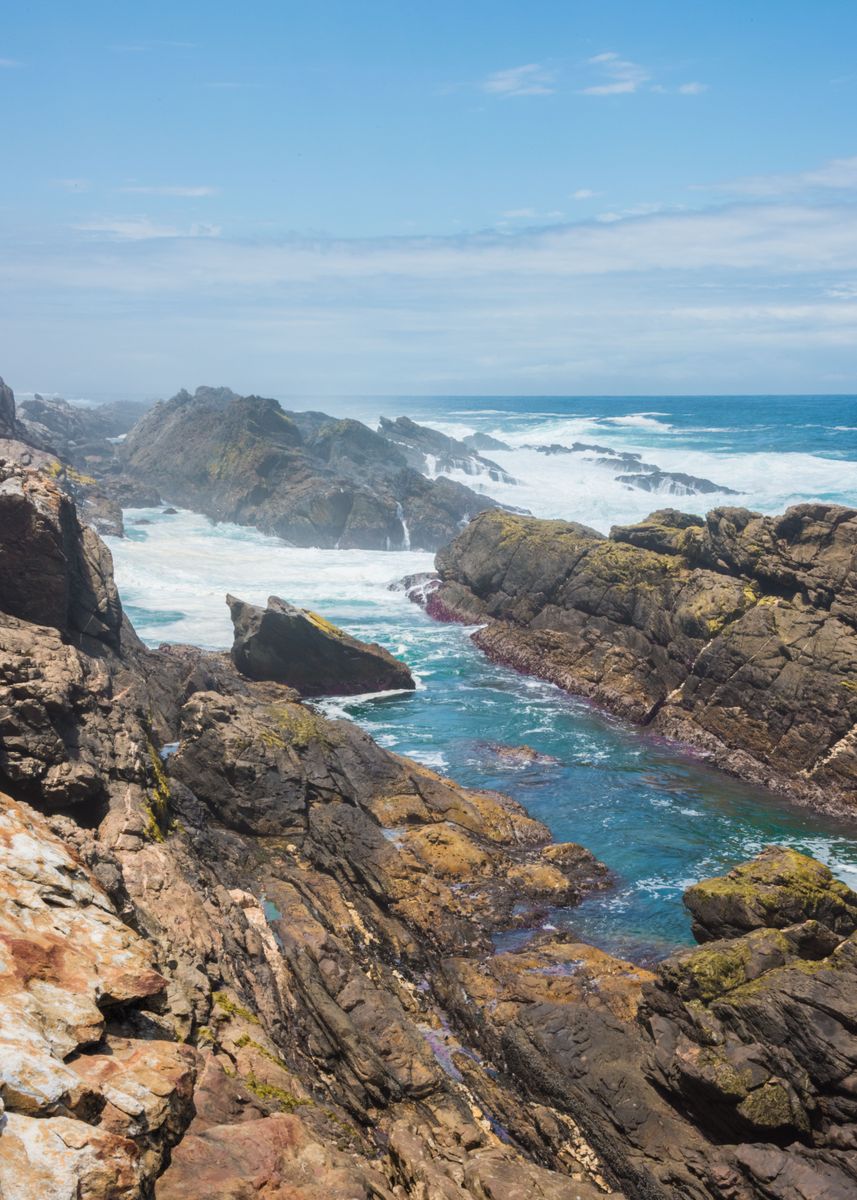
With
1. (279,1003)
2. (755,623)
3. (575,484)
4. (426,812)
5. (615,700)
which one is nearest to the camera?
(279,1003)

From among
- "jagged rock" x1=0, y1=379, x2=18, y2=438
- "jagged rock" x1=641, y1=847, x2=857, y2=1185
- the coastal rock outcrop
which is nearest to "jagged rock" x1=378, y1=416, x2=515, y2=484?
"jagged rock" x1=0, y1=379, x2=18, y2=438

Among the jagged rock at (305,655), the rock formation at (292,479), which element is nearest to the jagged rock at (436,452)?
the rock formation at (292,479)

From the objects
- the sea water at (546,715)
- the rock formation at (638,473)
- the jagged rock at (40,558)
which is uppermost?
the rock formation at (638,473)

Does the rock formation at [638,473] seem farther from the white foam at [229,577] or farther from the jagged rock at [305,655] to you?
the jagged rock at [305,655]

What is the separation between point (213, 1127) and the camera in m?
8.25

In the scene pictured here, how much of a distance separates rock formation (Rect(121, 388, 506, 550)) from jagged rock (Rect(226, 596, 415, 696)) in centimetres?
3139

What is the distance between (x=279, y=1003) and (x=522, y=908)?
27.6ft

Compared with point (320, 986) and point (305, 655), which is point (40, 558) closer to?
point (320, 986)

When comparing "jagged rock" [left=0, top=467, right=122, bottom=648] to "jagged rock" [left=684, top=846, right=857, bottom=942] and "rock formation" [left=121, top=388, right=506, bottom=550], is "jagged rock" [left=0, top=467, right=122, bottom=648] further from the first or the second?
"rock formation" [left=121, top=388, right=506, bottom=550]

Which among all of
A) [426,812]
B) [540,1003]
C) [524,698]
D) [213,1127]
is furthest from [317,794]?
[524,698]

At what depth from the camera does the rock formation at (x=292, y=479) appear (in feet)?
228

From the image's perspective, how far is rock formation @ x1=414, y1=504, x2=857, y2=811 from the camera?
3052 centimetres

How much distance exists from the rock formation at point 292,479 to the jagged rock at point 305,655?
31.4m

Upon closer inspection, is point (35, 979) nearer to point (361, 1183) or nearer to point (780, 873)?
point (361, 1183)
